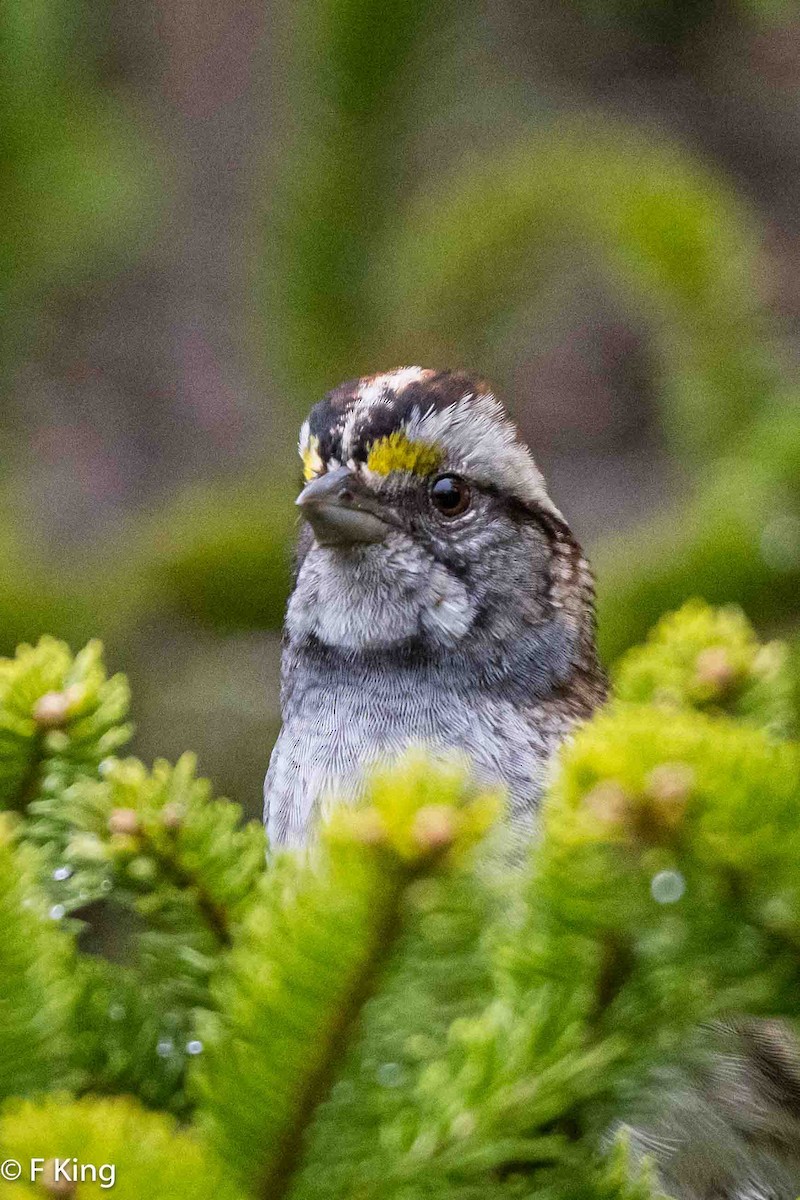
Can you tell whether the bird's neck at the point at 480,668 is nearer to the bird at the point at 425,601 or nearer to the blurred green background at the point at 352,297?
the bird at the point at 425,601

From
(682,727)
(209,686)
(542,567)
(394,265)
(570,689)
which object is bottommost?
(682,727)

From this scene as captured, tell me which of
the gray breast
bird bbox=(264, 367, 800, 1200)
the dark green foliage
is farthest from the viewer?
bird bbox=(264, 367, 800, 1200)

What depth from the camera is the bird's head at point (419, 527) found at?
2.41m

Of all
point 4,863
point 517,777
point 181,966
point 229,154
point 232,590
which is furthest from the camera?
point 229,154

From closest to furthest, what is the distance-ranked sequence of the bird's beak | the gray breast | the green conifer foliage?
the green conifer foliage < the gray breast < the bird's beak

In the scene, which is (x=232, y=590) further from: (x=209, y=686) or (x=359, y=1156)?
(x=359, y=1156)

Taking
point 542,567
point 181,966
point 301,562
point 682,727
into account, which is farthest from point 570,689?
point 682,727

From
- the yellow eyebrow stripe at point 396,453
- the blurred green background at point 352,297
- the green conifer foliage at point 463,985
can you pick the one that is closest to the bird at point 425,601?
the yellow eyebrow stripe at point 396,453

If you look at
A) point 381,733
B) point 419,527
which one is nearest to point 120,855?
point 381,733

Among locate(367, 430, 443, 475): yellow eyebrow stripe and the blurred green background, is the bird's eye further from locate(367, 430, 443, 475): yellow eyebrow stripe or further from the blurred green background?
the blurred green background

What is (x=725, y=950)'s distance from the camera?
0.91 metres

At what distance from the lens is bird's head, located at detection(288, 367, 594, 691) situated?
94.9 inches

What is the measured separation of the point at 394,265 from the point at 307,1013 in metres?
2.92

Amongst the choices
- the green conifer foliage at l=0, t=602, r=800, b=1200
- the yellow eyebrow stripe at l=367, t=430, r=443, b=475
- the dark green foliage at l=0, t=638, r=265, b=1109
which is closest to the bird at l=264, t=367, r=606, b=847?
the yellow eyebrow stripe at l=367, t=430, r=443, b=475
